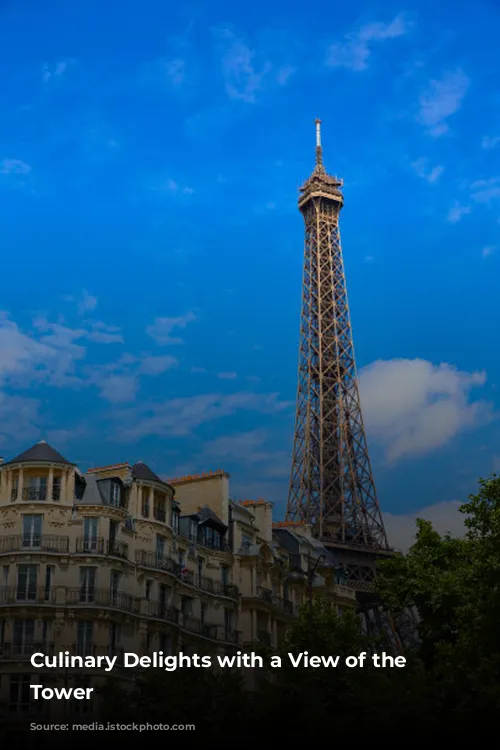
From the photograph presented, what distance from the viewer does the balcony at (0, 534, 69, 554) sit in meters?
54.3

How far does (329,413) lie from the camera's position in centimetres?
12219

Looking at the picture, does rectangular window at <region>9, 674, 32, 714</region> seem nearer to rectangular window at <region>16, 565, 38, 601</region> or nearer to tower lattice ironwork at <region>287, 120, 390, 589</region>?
rectangular window at <region>16, 565, 38, 601</region>

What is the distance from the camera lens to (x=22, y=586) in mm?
53500

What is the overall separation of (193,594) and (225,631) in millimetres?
3469

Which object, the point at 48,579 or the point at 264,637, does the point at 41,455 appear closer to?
the point at 48,579

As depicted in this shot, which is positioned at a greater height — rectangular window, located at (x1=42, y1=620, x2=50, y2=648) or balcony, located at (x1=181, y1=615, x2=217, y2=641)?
balcony, located at (x1=181, y1=615, x2=217, y2=641)

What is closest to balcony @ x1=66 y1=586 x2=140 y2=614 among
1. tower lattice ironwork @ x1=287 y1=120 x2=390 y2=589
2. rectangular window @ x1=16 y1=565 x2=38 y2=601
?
rectangular window @ x1=16 y1=565 x2=38 y2=601

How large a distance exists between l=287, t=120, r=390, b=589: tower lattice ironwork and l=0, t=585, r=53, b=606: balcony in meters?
51.3

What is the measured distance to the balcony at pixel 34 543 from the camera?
54281 millimetres

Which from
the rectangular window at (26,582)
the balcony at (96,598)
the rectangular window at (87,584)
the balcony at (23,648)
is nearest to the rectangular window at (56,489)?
the rectangular window at (26,582)

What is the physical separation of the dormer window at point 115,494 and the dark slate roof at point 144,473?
1106 millimetres

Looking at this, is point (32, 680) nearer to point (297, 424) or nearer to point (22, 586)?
point (22, 586)

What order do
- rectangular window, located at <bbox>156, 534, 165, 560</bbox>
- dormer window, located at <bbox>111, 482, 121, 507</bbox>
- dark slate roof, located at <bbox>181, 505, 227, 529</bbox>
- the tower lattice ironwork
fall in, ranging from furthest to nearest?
the tower lattice ironwork < dark slate roof, located at <bbox>181, 505, 227, 529</bbox> < rectangular window, located at <bbox>156, 534, 165, 560</bbox> < dormer window, located at <bbox>111, 482, 121, 507</bbox>

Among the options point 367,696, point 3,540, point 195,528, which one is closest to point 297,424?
point 195,528
